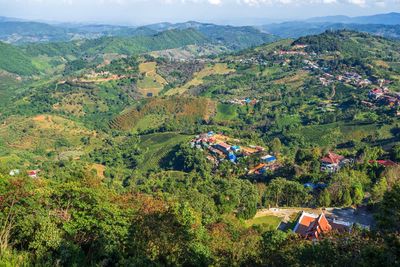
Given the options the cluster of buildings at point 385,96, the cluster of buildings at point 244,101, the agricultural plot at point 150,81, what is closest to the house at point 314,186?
the cluster of buildings at point 385,96

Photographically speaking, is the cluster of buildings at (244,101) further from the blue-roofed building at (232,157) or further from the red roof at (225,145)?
the blue-roofed building at (232,157)

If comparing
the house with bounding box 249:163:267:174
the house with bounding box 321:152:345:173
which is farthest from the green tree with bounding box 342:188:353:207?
the house with bounding box 249:163:267:174

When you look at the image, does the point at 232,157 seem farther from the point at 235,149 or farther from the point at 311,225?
the point at 311,225

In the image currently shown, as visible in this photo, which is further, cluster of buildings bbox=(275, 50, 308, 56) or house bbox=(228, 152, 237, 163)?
cluster of buildings bbox=(275, 50, 308, 56)

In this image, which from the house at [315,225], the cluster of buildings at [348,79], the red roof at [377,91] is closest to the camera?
the house at [315,225]

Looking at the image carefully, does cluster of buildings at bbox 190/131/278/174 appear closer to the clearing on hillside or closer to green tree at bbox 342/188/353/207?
green tree at bbox 342/188/353/207

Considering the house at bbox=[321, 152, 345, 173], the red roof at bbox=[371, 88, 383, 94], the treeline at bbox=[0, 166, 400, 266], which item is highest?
the treeline at bbox=[0, 166, 400, 266]

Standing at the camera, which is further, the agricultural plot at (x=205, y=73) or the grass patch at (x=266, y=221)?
the agricultural plot at (x=205, y=73)

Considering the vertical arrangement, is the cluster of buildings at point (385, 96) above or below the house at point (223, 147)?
above
